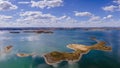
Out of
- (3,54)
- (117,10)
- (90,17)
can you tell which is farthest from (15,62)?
(117,10)

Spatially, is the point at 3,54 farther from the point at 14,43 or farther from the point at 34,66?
the point at 34,66

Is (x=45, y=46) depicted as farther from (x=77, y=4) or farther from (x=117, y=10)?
(x=117, y=10)

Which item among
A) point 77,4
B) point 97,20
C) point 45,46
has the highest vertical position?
point 77,4

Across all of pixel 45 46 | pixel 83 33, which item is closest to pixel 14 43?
pixel 45 46

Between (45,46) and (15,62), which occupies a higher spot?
(45,46)

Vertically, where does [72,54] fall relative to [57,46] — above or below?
below

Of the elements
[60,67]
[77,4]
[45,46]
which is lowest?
[60,67]
